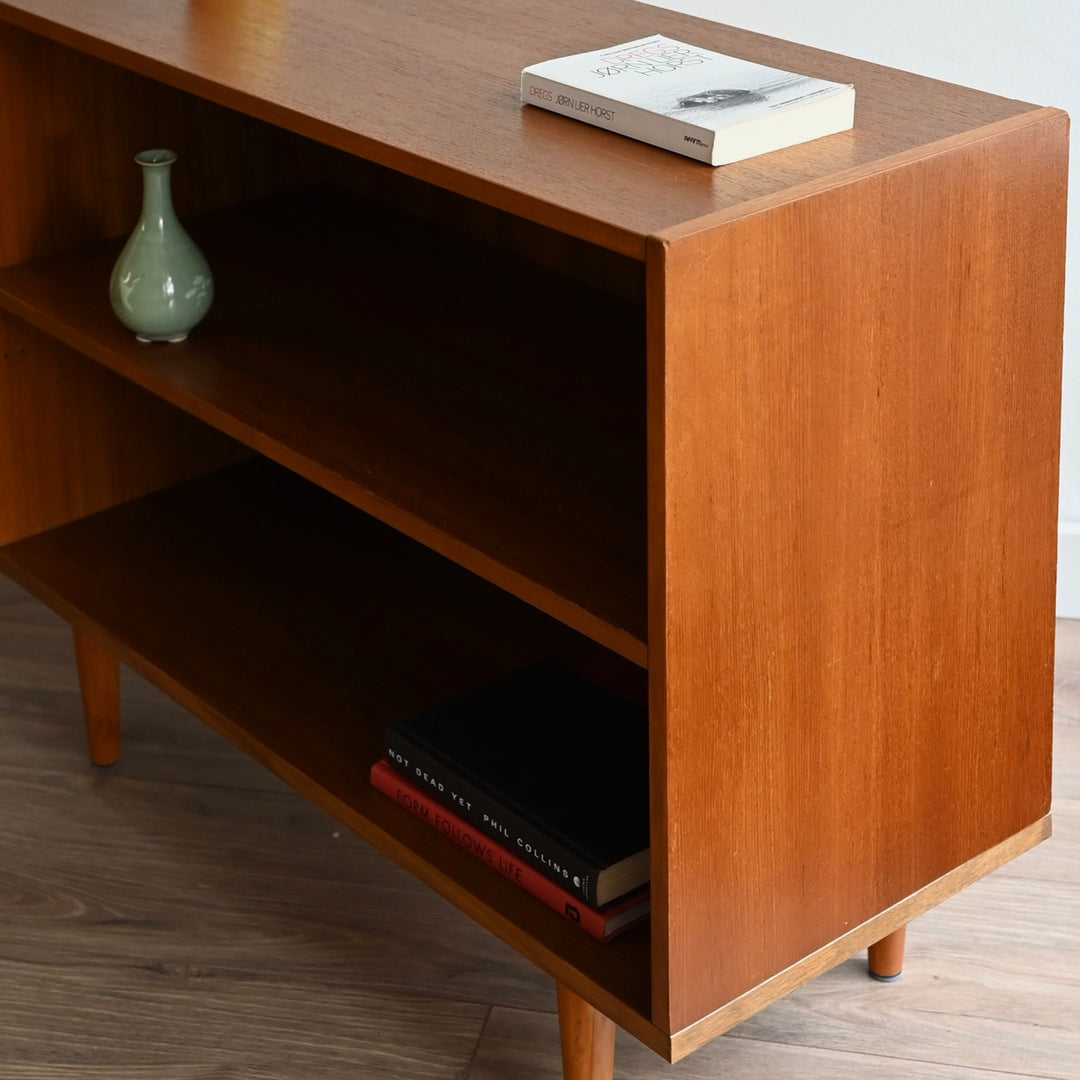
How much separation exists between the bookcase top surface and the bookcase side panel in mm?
55

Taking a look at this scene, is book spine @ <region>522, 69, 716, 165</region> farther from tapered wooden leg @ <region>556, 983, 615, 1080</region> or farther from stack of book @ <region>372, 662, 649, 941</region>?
tapered wooden leg @ <region>556, 983, 615, 1080</region>

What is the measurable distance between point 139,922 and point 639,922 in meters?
0.72

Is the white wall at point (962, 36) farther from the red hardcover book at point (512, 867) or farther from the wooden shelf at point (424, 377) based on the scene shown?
the red hardcover book at point (512, 867)

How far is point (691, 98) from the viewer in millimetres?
1304

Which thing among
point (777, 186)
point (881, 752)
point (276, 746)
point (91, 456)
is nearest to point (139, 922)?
point (276, 746)

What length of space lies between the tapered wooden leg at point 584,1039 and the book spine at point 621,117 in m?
0.73

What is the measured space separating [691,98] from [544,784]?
0.63m

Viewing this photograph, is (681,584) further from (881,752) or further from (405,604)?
(405,604)

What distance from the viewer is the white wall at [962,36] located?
2.21m

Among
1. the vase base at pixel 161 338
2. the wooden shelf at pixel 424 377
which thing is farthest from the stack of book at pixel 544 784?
the vase base at pixel 161 338

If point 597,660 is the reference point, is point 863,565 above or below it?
above

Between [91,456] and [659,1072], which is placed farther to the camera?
[91,456]

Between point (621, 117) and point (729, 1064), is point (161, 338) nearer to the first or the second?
point (621, 117)

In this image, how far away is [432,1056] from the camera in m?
1.72
